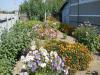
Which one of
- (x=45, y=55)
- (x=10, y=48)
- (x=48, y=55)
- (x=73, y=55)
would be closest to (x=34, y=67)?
(x=45, y=55)

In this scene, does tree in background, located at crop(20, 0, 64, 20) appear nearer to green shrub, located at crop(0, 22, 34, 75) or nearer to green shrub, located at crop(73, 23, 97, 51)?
green shrub, located at crop(73, 23, 97, 51)

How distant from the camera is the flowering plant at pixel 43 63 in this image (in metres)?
6.74

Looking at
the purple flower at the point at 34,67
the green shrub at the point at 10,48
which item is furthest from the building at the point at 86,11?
the purple flower at the point at 34,67

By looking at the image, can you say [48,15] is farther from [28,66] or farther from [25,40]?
[28,66]

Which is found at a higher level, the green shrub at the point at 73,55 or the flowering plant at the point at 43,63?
the flowering plant at the point at 43,63

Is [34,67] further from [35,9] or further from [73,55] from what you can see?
[35,9]

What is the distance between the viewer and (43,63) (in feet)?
22.1

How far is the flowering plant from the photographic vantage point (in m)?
6.74

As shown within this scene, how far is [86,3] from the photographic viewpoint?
1027 inches

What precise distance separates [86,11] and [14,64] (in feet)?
51.4

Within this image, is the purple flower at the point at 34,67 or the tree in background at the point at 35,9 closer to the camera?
the purple flower at the point at 34,67

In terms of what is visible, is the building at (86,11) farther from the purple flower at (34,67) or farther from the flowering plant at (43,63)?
the purple flower at (34,67)

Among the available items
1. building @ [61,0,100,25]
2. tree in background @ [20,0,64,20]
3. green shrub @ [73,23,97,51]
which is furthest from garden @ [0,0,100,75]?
tree in background @ [20,0,64,20]

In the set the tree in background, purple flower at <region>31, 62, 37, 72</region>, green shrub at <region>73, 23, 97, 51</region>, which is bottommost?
the tree in background
